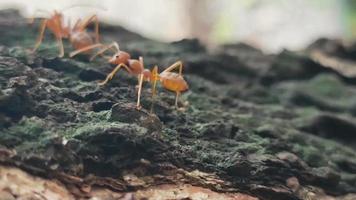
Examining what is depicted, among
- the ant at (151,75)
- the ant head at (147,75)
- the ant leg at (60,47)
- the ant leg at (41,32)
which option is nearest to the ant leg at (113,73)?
the ant at (151,75)

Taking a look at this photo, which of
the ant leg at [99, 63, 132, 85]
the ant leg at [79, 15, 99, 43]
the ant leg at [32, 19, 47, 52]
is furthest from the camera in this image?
the ant leg at [79, 15, 99, 43]

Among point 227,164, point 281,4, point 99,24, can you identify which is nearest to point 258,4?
point 281,4

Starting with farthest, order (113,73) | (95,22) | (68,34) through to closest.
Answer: (95,22) → (68,34) → (113,73)

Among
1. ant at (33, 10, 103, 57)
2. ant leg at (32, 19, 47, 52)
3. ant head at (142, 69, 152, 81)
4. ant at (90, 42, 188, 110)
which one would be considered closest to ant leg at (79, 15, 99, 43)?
ant at (33, 10, 103, 57)

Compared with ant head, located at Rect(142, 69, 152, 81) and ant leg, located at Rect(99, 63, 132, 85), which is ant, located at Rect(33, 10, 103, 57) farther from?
ant head, located at Rect(142, 69, 152, 81)

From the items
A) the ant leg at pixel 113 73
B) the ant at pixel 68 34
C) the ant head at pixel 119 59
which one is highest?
the ant at pixel 68 34

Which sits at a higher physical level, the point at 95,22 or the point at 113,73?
the point at 95,22

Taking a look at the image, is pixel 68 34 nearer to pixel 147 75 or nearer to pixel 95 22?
pixel 95 22

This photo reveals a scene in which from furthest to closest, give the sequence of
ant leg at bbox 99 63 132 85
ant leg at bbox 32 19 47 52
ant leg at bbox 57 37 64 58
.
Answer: ant leg at bbox 32 19 47 52 → ant leg at bbox 57 37 64 58 → ant leg at bbox 99 63 132 85

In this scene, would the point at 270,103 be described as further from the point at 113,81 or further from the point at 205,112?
the point at 113,81

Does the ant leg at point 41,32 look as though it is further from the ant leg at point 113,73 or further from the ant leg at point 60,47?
the ant leg at point 113,73

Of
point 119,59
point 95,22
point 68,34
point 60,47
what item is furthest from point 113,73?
point 95,22
